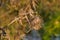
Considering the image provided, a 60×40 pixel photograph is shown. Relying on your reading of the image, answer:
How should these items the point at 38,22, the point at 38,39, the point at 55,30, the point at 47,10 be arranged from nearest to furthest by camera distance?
1. the point at 38,22
2. the point at 47,10
3. the point at 55,30
4. the point at 38,39

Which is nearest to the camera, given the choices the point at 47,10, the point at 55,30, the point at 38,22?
the point at 38,22

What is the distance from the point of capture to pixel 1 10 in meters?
3.06

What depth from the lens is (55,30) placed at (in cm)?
427

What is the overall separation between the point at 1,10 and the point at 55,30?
1434mm

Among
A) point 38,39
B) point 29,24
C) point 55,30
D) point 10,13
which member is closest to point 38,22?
point 29,24

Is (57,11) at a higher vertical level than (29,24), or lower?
higher

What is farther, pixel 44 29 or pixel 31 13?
pixel 44 29

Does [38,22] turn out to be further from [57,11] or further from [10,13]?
[57,11]

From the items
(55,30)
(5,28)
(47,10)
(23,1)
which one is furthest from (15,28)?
(55,30)


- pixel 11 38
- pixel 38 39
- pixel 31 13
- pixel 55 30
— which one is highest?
pixel 38 39

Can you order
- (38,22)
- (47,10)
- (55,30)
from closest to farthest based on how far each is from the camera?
(38,22) < (47,10) < (55,30)

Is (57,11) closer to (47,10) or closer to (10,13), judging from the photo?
(47,10)

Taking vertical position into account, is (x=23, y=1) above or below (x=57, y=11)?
below

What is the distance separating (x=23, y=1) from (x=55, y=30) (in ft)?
4.46
